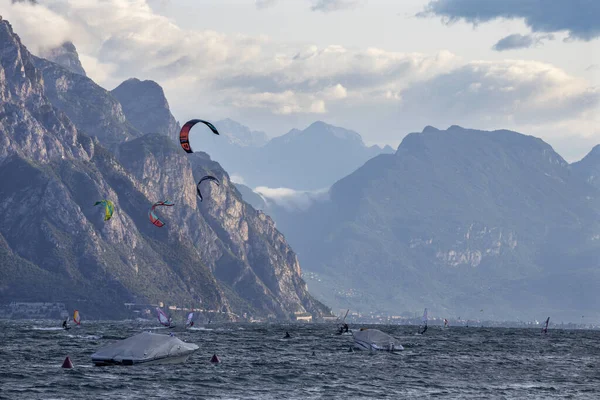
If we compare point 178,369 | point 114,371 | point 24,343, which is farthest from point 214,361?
point 24,343

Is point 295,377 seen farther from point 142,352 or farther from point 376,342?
point 376,342

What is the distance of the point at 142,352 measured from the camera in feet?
363

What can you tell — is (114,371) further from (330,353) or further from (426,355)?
(426,355)

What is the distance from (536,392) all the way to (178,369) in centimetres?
3947

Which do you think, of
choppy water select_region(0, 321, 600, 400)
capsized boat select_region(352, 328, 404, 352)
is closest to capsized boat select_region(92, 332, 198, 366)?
choppy water select_region(0, 321, 600, 400)

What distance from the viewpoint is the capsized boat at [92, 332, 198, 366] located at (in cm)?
11025

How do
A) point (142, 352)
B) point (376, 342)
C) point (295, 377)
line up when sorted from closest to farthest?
point (142, 352) < point (295, 377) < point (376, 342)

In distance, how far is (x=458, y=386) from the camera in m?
107

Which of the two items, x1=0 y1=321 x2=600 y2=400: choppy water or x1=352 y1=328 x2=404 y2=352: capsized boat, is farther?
x1=352 y1=328 x2=404 y2=352: capsized boat

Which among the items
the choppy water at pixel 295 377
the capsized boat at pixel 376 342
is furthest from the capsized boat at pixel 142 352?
the capsized boat at pixel 376 342

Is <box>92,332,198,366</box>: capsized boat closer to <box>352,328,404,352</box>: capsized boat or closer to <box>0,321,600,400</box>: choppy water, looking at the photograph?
<box>0,321,600,400</box>: choppy water

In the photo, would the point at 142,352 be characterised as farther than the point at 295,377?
No

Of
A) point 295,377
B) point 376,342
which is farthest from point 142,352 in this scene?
point 376,342

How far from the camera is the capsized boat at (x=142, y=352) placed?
362ft
